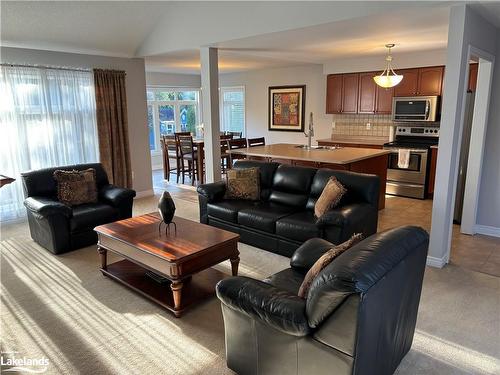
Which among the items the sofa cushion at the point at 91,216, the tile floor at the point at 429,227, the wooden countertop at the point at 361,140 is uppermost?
the wooden countertop at the point at 361,140

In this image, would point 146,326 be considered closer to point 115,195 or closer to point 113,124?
point 115,195

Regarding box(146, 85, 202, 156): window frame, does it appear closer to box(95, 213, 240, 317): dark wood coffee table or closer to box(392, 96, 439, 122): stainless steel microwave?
box(392, 96, 439, 122): stainless steel microwave

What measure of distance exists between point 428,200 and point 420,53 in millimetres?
2453

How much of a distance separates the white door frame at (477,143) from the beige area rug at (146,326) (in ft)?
4.09

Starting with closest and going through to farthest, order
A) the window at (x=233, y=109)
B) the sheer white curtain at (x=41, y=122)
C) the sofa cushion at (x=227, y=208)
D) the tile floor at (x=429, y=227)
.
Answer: the tile floor at (x=429, y=227) < the sofa cushion at (x=227, y=208) < the sheer white curtain at (x=41, y=122) < the window at (x=233, y=109)

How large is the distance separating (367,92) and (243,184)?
3765 mm

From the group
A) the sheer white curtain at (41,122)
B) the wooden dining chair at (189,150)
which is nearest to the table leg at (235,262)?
the sheer white curtain at (41,122)

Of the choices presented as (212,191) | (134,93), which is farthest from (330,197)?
(134,93)

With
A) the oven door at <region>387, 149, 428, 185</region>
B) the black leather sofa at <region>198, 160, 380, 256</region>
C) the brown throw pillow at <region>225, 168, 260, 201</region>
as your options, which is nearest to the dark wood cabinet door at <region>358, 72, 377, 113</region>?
the oven door at <region>387, 149, 428, 185</region>

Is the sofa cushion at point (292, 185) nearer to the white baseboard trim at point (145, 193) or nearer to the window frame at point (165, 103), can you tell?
the white baseboard trim at point (145, 193)

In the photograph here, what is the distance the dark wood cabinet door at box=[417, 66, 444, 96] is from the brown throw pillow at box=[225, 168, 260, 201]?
11.9 ft

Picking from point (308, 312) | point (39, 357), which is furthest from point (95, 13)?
point (308, 312)

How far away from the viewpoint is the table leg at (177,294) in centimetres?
271

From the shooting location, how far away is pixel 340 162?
4.48m
